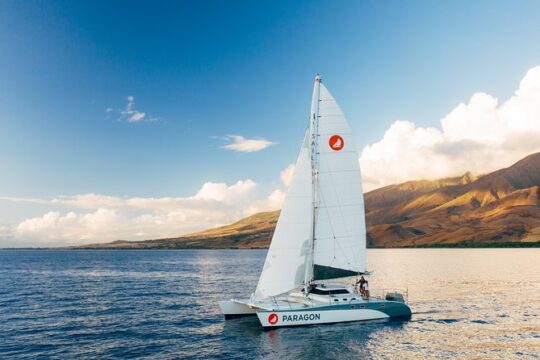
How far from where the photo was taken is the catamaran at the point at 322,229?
37781mm

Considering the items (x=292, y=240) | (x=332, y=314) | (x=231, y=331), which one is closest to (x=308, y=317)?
(x=332, y=314)

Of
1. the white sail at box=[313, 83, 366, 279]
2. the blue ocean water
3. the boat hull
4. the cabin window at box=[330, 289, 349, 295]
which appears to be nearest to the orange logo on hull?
the boat hull

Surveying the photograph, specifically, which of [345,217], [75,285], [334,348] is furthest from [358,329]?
[75,285]

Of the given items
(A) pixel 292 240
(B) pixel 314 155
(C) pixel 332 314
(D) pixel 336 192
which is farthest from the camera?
(D) pixel 336 192

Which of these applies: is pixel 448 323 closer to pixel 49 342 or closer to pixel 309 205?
pixel 309 205

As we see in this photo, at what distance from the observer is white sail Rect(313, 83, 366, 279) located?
38.8 meters

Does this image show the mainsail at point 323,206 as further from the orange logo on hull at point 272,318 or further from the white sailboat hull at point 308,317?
the orange logo on hull at point 272,318

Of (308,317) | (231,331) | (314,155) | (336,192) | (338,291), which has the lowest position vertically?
(231,331)

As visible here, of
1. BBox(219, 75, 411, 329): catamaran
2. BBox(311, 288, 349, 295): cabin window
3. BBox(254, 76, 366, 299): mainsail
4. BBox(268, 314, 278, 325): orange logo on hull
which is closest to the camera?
BBox(268, 314, 278, 325): orange logo on hull

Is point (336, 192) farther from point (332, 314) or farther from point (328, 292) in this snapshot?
point (332, 314)

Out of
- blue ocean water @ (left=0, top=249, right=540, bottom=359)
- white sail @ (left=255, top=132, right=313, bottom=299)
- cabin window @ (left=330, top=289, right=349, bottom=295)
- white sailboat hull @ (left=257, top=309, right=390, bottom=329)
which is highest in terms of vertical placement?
white sail @ (left=255, top=132, right=313, bottom=299)

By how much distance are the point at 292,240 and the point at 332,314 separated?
7.71m

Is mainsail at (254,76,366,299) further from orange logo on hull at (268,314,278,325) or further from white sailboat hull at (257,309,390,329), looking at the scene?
orange logo on hull at (268,314,278,325)

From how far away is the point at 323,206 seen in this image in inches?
1531
